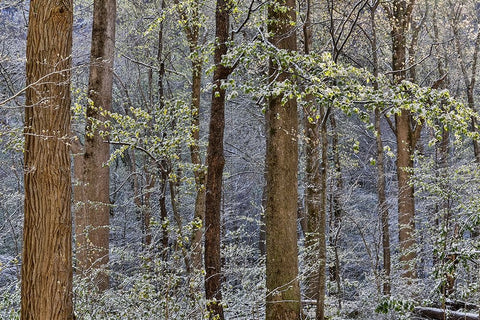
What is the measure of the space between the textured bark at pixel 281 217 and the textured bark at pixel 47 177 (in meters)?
2.56

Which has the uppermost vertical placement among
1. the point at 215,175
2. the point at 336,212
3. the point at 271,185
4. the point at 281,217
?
the point at 215,175

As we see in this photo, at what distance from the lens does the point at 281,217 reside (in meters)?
6.20

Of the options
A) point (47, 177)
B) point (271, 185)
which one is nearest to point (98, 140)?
point (271, 185)

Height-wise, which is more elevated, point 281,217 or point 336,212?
point 281,217

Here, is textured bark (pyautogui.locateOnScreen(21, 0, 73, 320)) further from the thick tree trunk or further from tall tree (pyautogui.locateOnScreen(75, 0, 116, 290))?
the thick tree trunk

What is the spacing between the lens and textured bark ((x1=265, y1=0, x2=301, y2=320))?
20.0ft

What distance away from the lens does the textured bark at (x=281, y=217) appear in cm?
611

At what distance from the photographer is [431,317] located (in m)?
7.77

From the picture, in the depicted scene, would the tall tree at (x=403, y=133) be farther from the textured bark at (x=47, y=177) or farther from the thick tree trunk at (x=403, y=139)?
the textured bark at (x=47, y=177)

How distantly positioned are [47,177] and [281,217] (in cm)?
292

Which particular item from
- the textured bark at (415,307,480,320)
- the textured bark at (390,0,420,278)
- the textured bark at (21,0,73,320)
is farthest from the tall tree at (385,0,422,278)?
the textured bark at (21,0,73,320)

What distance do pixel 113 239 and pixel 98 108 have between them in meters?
11.6

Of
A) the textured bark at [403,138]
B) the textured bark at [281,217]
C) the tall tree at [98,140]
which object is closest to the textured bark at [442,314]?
the textured bark at [281,217]

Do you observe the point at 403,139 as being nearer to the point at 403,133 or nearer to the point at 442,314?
the point at 403,133
